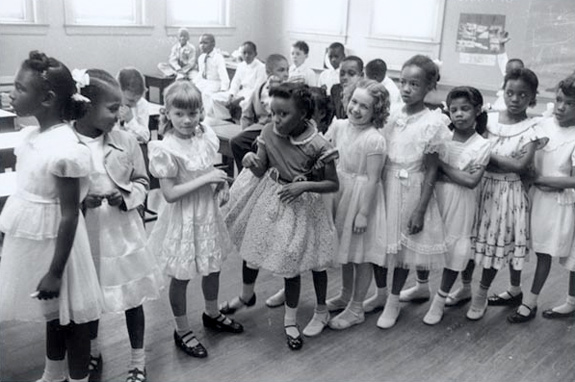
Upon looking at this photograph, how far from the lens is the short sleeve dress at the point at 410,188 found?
8.30 feet

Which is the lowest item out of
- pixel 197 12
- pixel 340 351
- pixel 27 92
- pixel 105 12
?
pixel 340 351

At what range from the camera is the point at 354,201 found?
2541 mm

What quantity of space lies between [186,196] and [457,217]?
1.25m

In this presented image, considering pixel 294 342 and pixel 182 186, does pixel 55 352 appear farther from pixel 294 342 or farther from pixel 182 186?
pixel 294 342

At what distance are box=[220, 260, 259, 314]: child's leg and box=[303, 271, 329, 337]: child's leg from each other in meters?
0.32

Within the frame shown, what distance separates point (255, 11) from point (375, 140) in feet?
25.3

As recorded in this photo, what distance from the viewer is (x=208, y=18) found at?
9250mm

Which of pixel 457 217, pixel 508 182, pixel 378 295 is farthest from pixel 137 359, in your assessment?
pixel 508 182

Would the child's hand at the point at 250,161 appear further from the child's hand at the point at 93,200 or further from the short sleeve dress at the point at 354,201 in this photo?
the child's hand at the point at 93,200

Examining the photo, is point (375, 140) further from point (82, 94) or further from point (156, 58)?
point (156, 58)

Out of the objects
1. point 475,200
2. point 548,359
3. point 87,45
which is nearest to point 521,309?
point 548,359

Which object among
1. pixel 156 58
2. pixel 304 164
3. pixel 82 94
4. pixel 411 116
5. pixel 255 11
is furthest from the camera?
pixel 255 11

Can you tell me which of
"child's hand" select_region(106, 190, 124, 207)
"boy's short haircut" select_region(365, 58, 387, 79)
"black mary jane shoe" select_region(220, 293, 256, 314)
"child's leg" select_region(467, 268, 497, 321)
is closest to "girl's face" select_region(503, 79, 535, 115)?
"child's leg" select_region(467, 268, 497, 321)

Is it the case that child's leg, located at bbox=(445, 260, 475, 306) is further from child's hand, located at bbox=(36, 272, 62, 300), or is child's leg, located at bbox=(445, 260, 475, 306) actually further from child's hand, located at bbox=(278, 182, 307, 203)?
child's hand, located at bbox=(36, 272, 62, 300)
